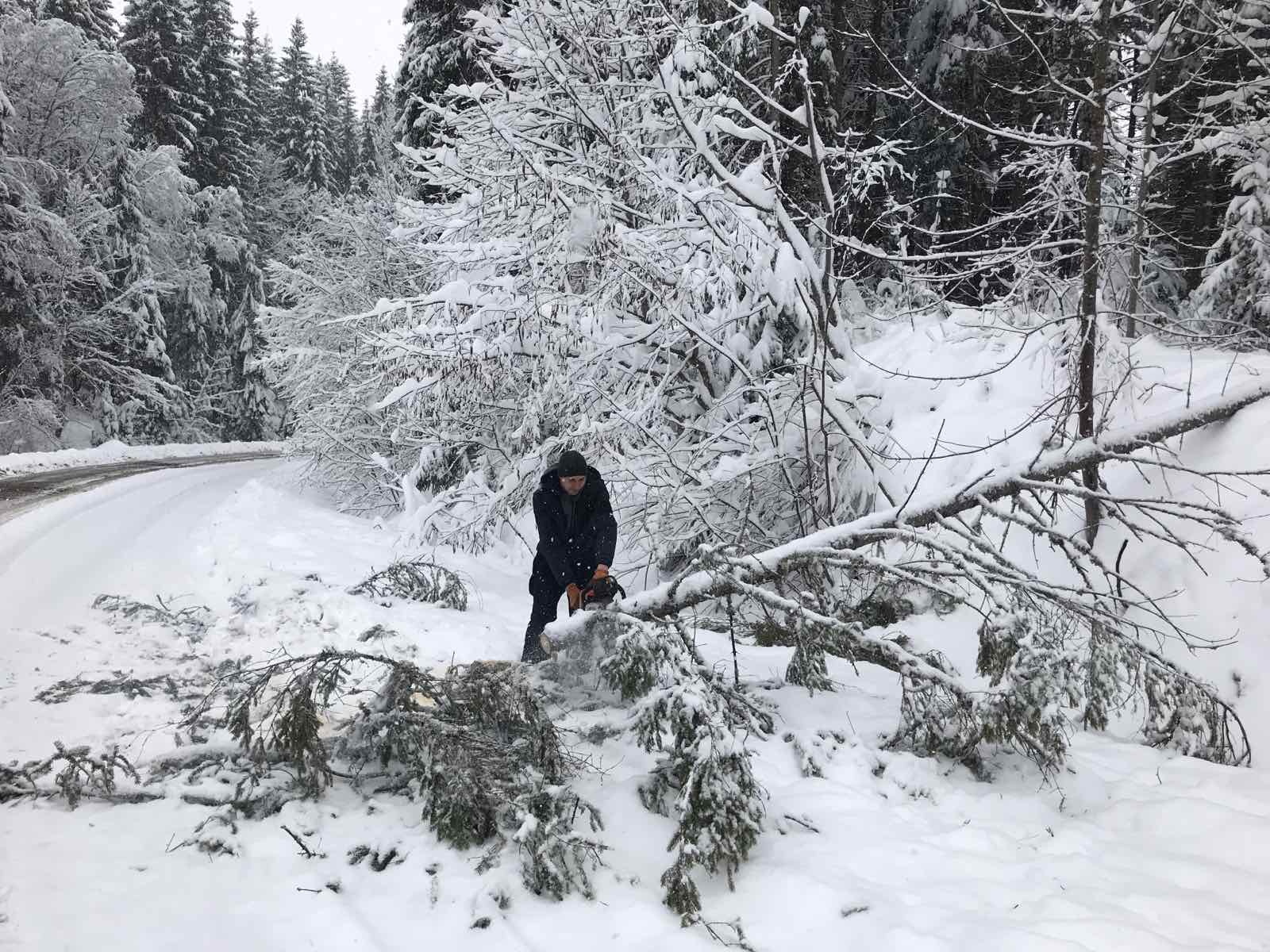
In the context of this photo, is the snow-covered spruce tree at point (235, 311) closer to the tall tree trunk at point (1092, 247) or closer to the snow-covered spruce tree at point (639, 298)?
the snow-covered spruce tree at point (639, 298)

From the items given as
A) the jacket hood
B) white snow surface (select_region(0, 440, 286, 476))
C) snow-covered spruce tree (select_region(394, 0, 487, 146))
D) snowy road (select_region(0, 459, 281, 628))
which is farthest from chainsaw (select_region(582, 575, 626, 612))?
white snow surface (select_region(0, 440, 286, 476))

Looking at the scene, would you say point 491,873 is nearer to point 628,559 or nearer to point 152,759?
point 152,759

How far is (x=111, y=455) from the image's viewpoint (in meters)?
17.2

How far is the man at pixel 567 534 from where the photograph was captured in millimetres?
4898

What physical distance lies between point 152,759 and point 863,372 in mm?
5676

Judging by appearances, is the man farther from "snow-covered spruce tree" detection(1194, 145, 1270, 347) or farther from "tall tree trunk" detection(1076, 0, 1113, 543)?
"snow-covered spruce tree" detection(1194, 145, 1270, 347)

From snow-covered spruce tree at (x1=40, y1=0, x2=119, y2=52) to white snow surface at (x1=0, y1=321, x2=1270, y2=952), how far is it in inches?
1000

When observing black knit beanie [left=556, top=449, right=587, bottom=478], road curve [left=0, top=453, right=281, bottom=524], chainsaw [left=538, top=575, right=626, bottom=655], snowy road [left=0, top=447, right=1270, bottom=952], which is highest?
black knit beanie [left=556, top=449, right=587, bottom=478]

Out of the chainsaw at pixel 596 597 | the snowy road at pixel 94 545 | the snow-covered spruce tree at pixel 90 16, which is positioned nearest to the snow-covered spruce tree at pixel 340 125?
the snow-covered spruce tree at pixel 90 16

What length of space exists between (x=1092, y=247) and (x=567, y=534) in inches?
159

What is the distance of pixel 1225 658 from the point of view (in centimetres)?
404

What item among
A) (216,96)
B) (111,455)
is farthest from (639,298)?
(216,96)

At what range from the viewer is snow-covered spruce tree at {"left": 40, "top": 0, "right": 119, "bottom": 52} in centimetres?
2189

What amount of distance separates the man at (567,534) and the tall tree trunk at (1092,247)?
326 cm
